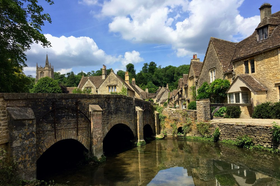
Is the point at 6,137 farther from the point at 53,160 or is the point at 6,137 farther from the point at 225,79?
the point at 225,79

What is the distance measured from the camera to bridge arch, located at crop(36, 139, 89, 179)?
11.0m

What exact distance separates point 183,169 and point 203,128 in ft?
28.1

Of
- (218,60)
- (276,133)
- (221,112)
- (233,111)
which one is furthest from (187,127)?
(218,60)

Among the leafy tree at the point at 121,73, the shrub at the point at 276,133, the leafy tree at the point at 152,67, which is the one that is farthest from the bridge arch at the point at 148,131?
the leafy tree at the point at 152,67

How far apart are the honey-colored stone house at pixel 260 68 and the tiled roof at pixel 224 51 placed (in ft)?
7.80

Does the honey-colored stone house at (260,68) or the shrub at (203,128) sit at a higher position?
the honey-colored stone house at (260,68)

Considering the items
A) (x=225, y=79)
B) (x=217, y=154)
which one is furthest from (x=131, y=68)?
→ (x=217, y=154)

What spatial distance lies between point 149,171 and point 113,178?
7.00 ft

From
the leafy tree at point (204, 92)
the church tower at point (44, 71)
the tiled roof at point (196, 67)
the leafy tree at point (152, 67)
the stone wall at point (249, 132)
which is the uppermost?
the leafy tree at point (152, 67)

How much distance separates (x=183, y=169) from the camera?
429 inches

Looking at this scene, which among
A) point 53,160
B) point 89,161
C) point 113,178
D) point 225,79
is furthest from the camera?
point 225,79

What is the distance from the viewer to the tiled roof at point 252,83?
18.6 metres

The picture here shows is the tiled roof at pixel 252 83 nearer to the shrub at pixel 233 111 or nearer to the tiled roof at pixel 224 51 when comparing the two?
the shrub at pixel 233 111

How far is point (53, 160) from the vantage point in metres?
12.8
